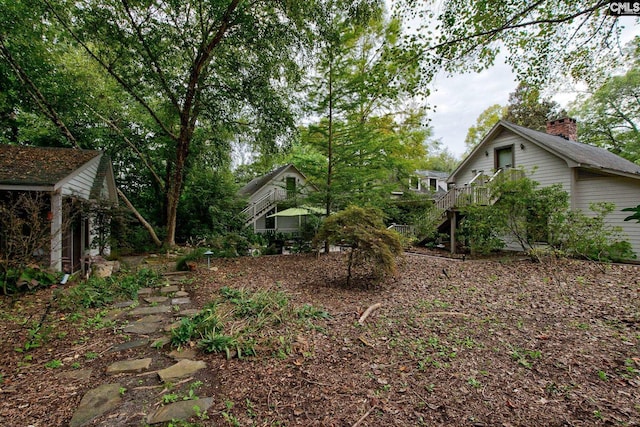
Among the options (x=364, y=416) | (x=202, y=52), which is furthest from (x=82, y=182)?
(x=364, y=416)

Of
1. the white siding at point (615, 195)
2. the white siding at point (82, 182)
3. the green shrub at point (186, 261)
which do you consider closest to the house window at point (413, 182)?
the white siding at point (615, 195)

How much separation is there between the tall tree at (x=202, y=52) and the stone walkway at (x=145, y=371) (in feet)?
19.8

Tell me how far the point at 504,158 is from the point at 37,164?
15.1 metres

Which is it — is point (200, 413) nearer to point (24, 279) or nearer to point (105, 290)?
point (105, 290)

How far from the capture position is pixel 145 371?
2.49 m

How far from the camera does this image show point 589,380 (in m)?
2.31

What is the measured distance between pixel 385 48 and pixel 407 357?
4.55 metres

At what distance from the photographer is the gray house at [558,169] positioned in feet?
27.1

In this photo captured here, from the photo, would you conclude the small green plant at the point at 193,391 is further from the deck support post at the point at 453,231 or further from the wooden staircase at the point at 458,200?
the deck support post at the point at 453,231

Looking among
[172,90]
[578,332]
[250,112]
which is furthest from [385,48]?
[172,90]

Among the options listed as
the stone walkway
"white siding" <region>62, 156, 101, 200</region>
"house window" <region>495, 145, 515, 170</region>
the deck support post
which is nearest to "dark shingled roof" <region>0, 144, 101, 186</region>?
"white siding" <region>62, 156, 101, 200</region>

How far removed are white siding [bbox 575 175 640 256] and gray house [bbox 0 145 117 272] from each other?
13945mm

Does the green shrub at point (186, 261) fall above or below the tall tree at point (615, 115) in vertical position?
below

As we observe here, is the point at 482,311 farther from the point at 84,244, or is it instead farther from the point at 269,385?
the point at 84,244
